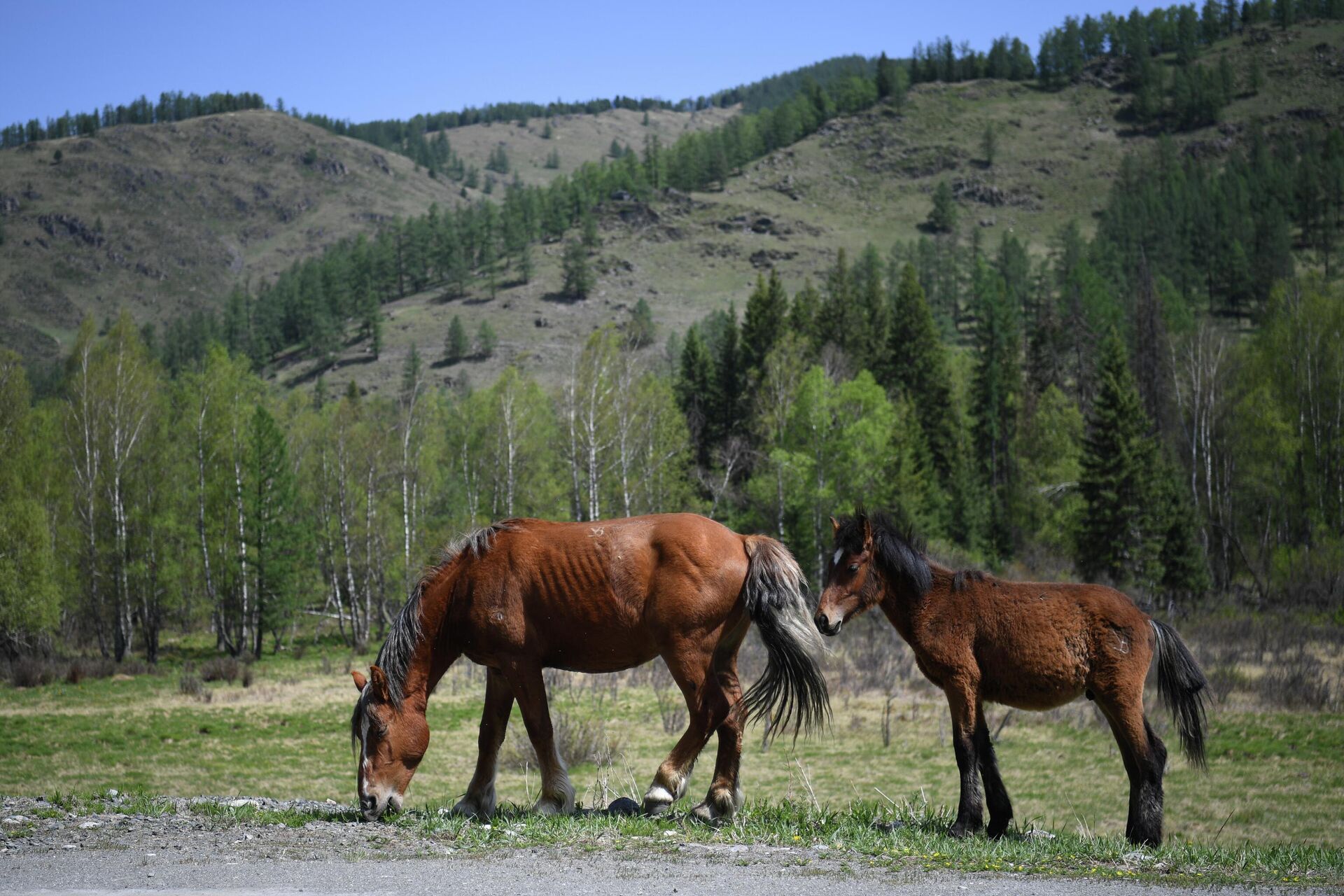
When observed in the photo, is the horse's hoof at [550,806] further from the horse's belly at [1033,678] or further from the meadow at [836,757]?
the horse's belly at [1033,678]

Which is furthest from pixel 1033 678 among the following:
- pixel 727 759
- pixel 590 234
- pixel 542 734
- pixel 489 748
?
pixel 590 234

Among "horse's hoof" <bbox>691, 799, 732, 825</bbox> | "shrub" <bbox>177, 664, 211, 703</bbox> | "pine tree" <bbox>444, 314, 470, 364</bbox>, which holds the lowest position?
"shrub" <bbox>177, 664, 211, 703</bbox>

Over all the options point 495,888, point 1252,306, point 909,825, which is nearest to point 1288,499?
point 909,825

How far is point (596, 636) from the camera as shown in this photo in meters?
7.96

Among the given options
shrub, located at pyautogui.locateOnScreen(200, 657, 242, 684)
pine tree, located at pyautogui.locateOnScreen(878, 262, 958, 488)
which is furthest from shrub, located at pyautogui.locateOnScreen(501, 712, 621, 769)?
pine tree, located at pyautogui.locateOnScreen(878, 262, 958, 488)

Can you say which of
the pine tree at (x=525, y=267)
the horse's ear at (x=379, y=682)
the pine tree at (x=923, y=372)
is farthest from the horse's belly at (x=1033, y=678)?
the pine tree at (x=525, y=267)

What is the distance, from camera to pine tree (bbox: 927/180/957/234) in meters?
148

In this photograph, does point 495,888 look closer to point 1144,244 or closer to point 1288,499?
point 1288,499

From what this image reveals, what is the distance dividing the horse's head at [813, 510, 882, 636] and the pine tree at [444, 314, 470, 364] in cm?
10859

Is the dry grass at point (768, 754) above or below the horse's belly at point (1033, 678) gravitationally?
below

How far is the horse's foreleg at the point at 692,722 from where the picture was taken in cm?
761

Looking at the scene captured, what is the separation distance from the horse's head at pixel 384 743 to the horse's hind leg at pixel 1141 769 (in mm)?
5366

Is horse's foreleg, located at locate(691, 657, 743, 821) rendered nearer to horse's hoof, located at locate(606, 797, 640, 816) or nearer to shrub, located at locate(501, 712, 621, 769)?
horse's hoof, located at locate(606, 797, 640, 816)

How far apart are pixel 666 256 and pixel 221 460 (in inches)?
4330
